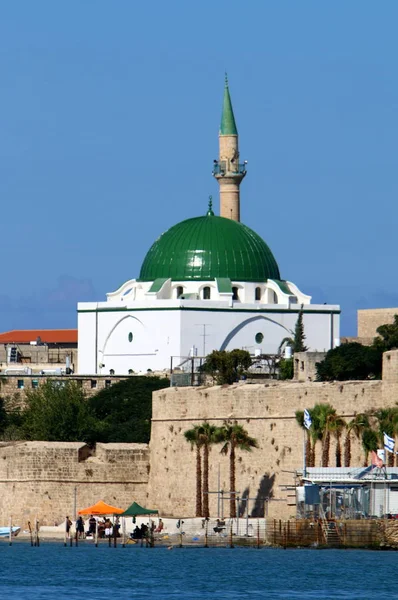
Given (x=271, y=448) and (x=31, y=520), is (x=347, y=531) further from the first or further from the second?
(x=31, y=520)

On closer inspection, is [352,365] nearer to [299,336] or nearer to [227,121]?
[299,336]

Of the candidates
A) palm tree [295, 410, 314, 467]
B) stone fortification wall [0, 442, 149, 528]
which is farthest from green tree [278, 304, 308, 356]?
palm tree [295, 410, 314, 467]

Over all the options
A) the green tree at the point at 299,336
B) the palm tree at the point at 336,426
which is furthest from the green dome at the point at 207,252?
the palm tree at the point at 336,426

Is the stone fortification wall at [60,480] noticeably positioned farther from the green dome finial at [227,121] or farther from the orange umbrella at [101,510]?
the green dome finial at [227,121]

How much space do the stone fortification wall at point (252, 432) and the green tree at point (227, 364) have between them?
10143mm

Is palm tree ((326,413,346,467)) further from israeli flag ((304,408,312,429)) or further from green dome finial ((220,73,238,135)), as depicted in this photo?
green dome finial ((220,73,238,135))

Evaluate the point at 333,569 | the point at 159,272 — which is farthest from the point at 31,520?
the point at 159,272

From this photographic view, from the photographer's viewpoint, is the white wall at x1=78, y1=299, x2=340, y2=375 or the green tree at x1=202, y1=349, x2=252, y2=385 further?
the white wall at x1=78, y1=299, x2=340, y2=375

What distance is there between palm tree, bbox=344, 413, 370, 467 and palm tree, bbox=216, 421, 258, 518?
480cm

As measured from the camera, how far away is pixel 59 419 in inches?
3625

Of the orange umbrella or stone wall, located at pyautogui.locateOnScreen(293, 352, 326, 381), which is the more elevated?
stone wall, located at pyautogui.locateOnScreen(293, 352, 326, 381)

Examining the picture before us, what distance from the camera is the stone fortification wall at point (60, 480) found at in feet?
277

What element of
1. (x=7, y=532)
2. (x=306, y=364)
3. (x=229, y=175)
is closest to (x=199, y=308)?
(x=229, y=175)

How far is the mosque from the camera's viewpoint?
107188mm
